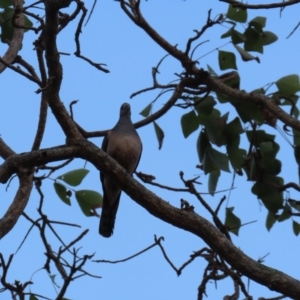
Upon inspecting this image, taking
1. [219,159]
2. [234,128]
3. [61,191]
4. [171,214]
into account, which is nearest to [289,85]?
[234,128]

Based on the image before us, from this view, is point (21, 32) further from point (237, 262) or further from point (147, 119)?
point (237, 262)

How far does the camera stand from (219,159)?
4.71m

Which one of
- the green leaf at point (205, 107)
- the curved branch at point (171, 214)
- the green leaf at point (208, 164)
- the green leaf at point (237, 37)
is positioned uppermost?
the green leaf at point (237, 37)

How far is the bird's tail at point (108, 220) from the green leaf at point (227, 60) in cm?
213

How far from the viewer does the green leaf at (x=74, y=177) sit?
181 inches

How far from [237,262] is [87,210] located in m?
1.28

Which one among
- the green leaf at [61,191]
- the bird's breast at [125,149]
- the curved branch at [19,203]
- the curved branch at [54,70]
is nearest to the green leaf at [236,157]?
the green leaf at [61,191]

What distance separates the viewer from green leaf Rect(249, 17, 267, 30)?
195 inches

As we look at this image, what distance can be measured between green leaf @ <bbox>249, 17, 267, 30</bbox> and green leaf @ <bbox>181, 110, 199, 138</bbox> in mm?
776

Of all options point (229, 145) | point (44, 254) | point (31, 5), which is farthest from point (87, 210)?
point (31, 5)

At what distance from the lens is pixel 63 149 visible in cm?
384

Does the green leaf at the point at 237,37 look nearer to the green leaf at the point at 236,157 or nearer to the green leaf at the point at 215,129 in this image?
the green leaf at the point at 215,129

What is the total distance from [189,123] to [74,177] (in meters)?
0.87

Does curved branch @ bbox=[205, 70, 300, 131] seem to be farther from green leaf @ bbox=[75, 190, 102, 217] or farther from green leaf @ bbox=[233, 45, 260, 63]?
green leaf @ bbox=[75, 190, 102, 217]
